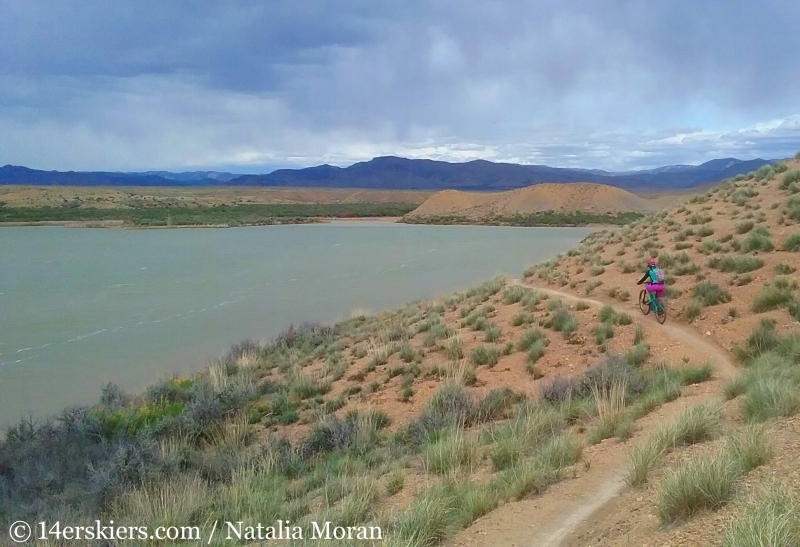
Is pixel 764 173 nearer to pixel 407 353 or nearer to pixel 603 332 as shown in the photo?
pixel 603 332

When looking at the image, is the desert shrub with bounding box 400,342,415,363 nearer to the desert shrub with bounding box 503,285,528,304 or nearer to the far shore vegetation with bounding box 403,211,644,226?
the desert shrub with bounding box 503,285,528,304

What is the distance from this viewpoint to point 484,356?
38.2 ft

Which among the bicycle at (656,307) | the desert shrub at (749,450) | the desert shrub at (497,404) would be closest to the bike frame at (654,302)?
the bicycle at (656,307)

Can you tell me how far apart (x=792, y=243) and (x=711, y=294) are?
8.89 ft

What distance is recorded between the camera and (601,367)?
29.4ft

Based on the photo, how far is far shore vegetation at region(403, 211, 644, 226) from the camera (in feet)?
237

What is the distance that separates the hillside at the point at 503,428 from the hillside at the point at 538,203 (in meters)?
74.3

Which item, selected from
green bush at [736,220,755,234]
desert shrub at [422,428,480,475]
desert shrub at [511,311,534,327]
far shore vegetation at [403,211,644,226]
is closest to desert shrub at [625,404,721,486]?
desert shrub at [422,428,480,475]

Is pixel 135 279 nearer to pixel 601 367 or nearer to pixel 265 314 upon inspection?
pixel 265 314

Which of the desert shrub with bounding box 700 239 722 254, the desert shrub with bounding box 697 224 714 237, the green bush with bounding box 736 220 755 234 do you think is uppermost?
the green bush with bounding box 736 220 755 234

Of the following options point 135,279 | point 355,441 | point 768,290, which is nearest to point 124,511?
point 355,441

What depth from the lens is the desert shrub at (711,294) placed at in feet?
38.1

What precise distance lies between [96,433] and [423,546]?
6.44 meters

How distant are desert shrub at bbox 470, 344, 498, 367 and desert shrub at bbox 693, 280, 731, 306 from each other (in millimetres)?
3939
